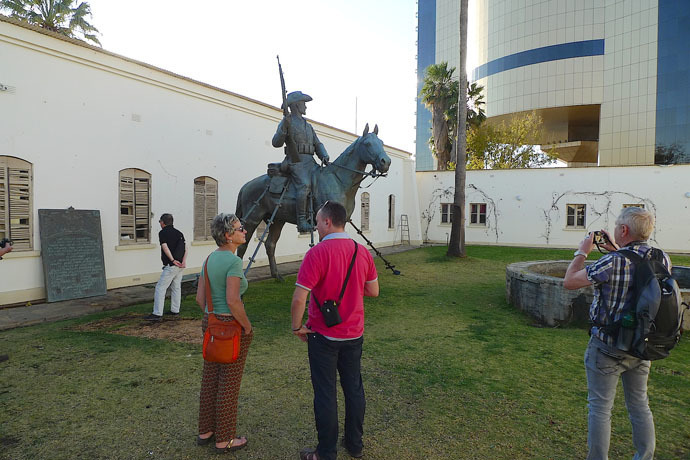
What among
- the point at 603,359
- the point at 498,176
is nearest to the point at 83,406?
the point at 603,359

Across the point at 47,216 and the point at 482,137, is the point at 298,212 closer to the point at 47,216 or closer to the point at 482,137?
the point at 47,216

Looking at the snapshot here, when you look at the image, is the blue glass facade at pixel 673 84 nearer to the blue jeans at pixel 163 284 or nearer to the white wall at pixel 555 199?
the white wall at pixel 555 199

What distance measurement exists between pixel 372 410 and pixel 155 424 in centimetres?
176

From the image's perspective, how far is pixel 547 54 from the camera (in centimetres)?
3416

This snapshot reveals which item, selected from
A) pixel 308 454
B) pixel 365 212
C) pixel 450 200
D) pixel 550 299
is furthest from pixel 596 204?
pixel 308 454

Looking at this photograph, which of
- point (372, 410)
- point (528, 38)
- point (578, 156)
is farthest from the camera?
point (578, 156)

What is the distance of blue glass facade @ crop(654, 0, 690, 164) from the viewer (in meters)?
29.0

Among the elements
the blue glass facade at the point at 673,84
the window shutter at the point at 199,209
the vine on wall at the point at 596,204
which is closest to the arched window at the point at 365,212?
the vine on wall at the point at 596,204

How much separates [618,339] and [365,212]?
1743 centimetres

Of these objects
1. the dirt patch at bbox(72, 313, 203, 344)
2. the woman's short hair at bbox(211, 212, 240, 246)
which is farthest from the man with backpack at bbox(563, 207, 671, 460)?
the dirt patch at bbox(72, 313, 203, 344)

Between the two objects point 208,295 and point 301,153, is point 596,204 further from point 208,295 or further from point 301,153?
point 208,295

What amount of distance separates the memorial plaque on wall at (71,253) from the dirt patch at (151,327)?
7.21 feet

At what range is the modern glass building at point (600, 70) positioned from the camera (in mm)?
29859

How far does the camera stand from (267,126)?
531 inches
